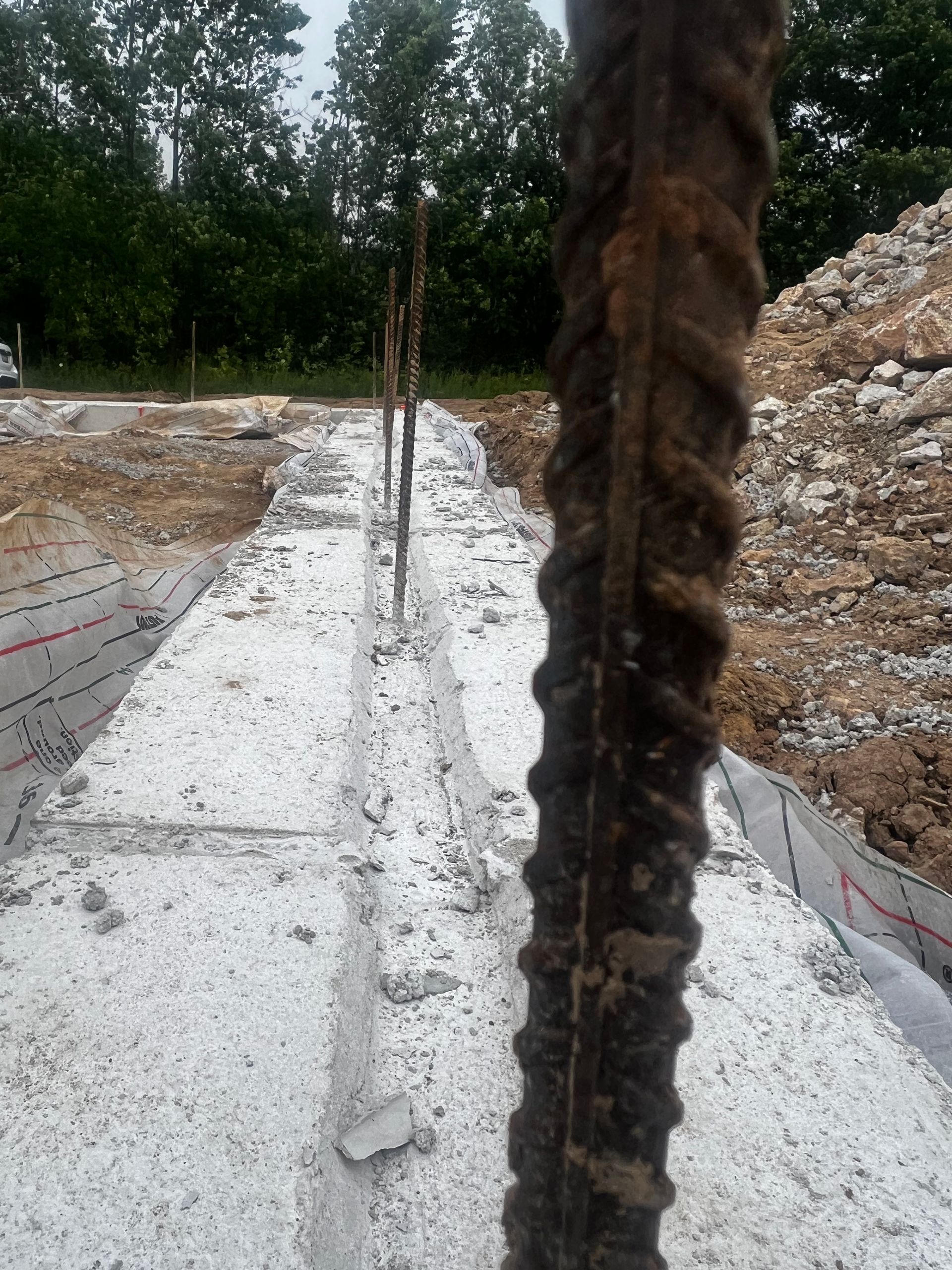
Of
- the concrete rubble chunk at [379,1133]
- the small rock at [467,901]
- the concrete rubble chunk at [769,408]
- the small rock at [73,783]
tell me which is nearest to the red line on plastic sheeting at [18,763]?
the small rock at [73,783]

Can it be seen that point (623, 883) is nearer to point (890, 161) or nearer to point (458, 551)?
point (458, 551)

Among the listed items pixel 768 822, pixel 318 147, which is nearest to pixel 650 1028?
pixel 768 822

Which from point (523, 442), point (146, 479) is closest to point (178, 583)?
point (146, 479)

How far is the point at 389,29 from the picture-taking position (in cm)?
2223

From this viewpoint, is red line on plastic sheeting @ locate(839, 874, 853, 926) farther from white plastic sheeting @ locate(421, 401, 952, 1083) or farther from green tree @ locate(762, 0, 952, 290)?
green tree @ locate(762, 0, 952, 290)

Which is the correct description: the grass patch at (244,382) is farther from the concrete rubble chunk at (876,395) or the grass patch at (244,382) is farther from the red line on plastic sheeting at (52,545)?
the red line on plastic sheeting at (52,545)

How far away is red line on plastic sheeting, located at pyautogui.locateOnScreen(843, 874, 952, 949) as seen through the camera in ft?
6.64

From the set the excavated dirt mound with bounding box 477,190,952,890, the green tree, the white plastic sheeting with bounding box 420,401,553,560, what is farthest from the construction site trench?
the green tree

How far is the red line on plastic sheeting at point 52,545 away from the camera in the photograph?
261cm

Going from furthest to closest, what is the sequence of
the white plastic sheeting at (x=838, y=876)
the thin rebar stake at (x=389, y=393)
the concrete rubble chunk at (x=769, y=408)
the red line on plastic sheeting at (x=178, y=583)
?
the concrete rubble chunk at (x=769, y=408) < the thin rebar stake at (x=389, y=393) < the red line on plastic sheeting at (x=178, y=583) < the white plastic sheeting at (x=838, y=876)

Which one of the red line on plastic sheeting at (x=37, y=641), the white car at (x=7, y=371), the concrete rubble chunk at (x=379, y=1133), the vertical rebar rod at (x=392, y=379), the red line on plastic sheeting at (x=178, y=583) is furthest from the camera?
the white car at (x=7, y=371)

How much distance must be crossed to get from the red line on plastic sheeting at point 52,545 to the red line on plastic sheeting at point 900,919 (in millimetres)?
2367

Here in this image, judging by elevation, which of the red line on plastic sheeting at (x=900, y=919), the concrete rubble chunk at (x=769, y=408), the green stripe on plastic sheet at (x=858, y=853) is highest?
the concrete rubble chunk at (x=769, y=408)

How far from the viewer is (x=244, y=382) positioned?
59.6 ft
